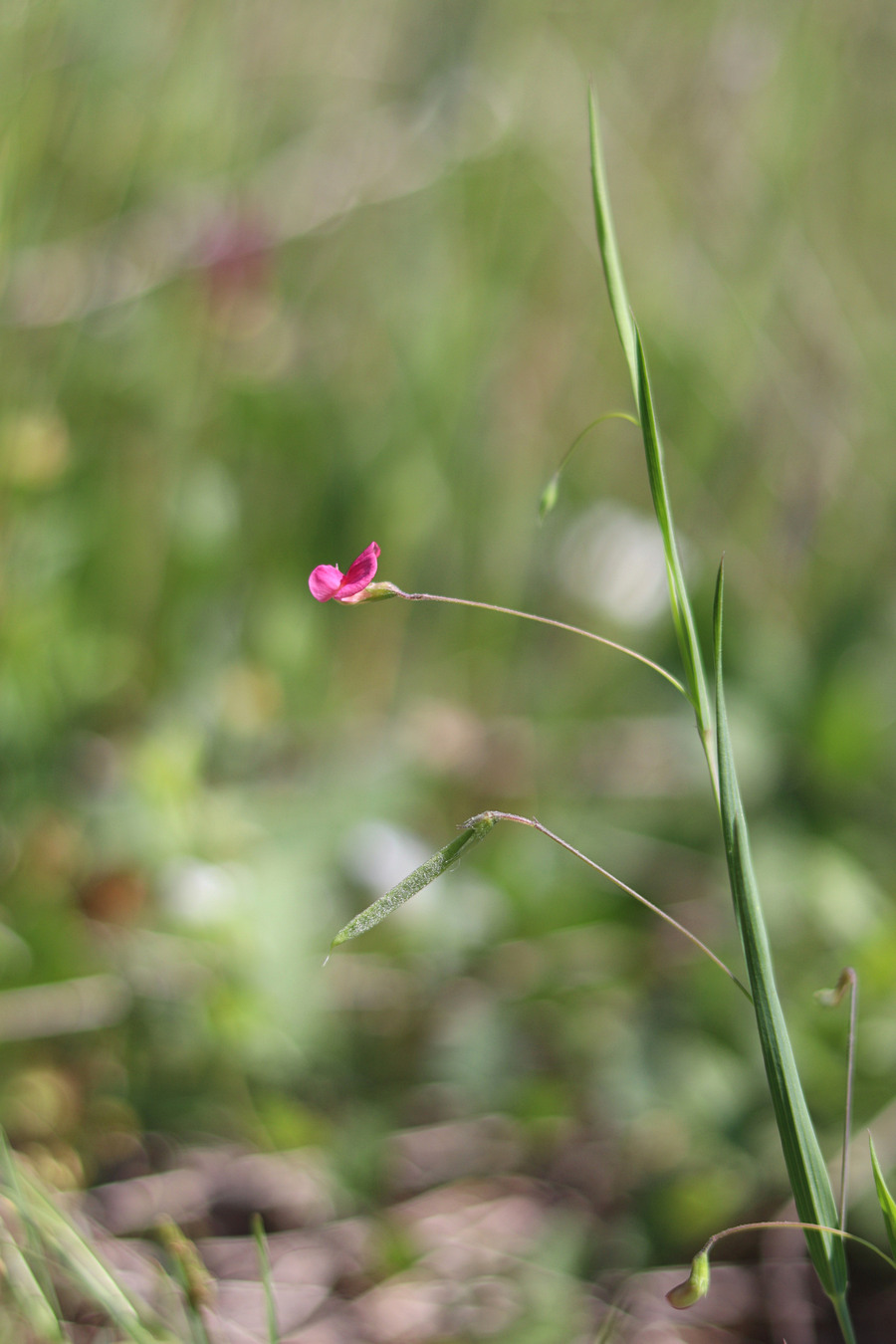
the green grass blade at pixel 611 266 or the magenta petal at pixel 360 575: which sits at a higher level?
the green grass blade at pixel 611 266

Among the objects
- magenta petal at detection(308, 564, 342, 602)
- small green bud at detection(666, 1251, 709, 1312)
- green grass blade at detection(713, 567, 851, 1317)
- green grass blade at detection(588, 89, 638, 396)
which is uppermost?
green grass blade at detection(588, 89, 638, 396)

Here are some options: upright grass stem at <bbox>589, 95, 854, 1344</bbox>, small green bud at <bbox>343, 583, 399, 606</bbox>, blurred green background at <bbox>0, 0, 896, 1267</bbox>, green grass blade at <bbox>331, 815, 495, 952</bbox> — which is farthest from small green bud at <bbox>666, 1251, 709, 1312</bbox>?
blurred green background at <bbox>0, 0, 896, 1267</bbox>

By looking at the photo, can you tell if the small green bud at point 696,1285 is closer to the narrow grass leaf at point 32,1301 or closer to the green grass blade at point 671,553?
the green grass blade at point 671,553

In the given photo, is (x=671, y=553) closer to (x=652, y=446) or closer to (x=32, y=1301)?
(x=652, y=446)

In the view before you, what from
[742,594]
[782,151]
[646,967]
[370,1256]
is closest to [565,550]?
[742,594]

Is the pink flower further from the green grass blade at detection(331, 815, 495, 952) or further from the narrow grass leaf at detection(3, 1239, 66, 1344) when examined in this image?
the narrow grass leaf at detection(3, 1239, 66, 1344)

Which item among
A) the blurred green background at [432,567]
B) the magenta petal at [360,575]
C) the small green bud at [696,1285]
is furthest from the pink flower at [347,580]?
the blurred green background at [432,567]

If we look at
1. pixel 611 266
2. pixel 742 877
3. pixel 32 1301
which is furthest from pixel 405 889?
pixel 32 1301

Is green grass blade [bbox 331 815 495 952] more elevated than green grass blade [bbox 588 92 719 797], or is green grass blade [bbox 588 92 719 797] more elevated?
green grass blade [bbox 588 92 719 797]
